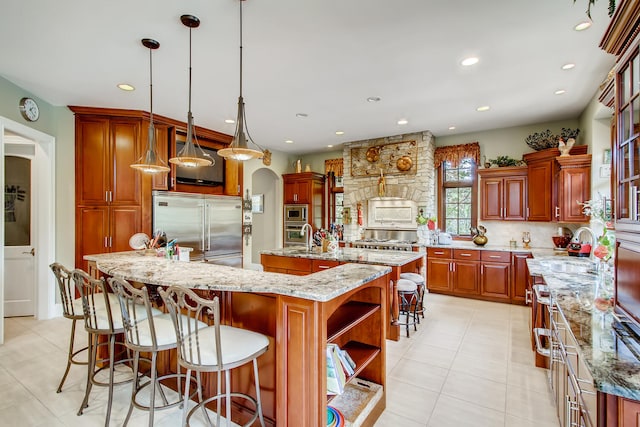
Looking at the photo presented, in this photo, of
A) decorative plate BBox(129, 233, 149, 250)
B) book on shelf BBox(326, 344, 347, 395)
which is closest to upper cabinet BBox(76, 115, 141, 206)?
decorative plate BBox(129, 233, 149, 250)

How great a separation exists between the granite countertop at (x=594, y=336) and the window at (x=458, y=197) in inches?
125

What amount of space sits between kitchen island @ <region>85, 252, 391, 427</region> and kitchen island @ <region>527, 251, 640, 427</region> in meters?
1.01

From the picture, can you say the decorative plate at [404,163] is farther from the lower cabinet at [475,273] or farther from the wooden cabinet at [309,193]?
the wooden cabinet at [309,193]

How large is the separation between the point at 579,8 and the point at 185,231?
5.18 m

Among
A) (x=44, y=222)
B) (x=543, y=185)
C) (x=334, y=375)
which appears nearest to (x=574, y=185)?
(x=543, y=185)

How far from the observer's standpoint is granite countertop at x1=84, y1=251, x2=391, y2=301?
5.29ft

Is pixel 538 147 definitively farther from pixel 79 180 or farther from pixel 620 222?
pixel 79 180

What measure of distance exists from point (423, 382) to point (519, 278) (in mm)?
3125

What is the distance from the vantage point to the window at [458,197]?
5.79 m

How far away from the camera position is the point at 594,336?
138 centimetres

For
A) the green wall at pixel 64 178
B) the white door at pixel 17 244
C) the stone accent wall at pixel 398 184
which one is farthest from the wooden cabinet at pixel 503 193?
the white door at pixel 17 244

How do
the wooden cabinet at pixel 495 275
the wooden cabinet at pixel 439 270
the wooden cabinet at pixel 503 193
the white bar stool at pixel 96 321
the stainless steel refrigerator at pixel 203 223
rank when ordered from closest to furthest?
the white bar stool at pixel 96 321 < the stainless steel refrigerator at pixel 203 223 < the wooden cabinet at pixel 495 275 < the wooden cabinet at pixel 503 193 < the wooden cabinet at pixel 439 270

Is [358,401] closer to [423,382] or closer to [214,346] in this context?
[423,382]

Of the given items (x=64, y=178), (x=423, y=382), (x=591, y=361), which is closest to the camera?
(x=591, y=361)
